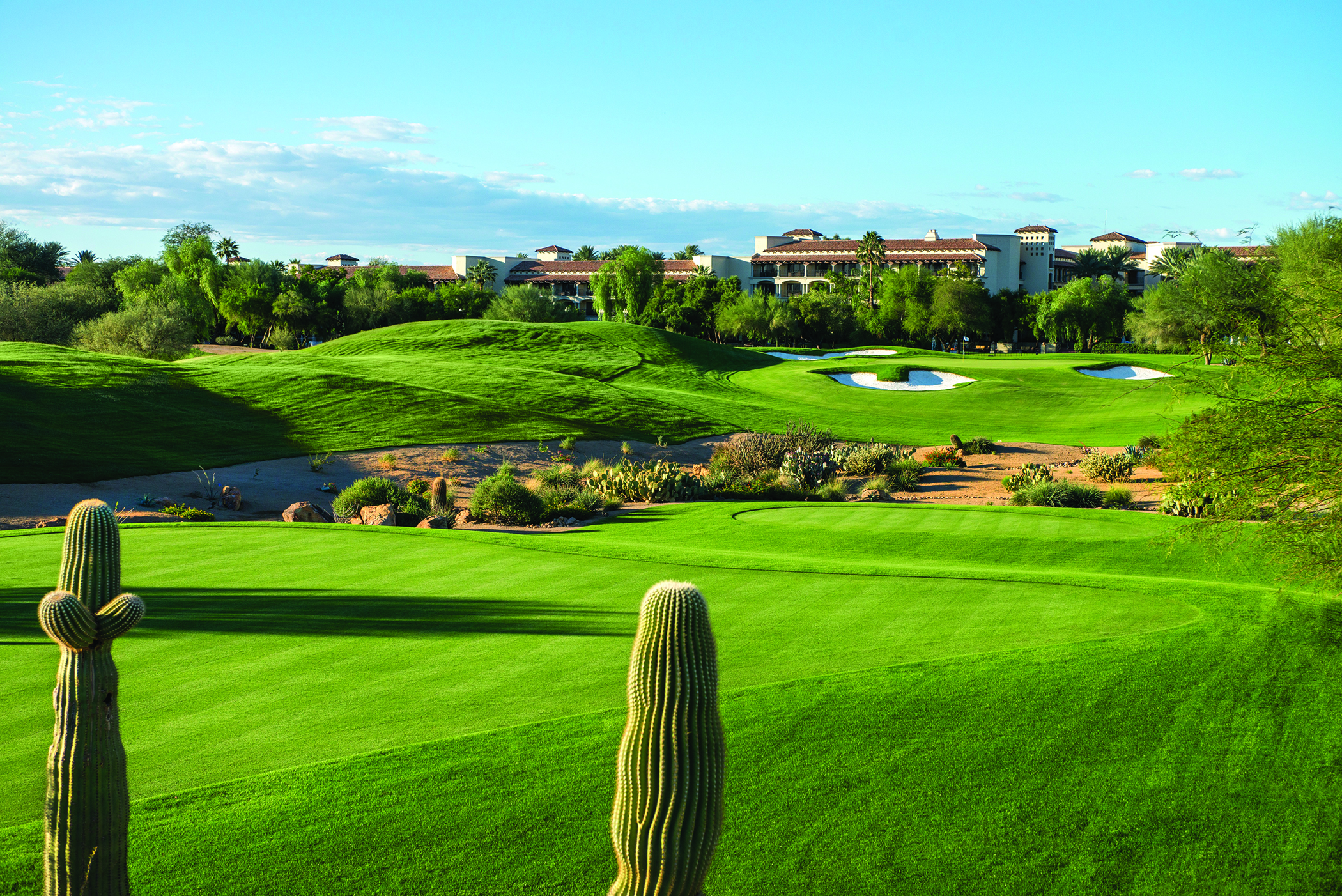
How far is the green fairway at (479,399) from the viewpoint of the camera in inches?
1056

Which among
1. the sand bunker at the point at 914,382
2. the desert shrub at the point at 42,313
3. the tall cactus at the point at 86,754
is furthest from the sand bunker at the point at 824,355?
the tall cactus at the point at 86,754

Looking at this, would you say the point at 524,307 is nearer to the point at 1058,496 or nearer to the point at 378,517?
the point at 378,517

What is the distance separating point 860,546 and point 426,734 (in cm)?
992

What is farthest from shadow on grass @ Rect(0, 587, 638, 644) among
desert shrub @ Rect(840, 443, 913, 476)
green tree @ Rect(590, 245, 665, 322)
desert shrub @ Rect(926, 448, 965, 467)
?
green tree @ Rect(590, 245, 665, 322)

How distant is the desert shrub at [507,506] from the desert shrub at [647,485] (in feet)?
9.42

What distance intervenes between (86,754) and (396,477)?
23.0 metres

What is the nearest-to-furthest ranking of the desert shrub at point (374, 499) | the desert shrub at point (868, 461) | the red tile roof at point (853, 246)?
the desert shrub at point (374, 499)
the desert shrub at point (868, 461)
the red tile roof at point (853, 246)

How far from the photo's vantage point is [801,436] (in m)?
30.1

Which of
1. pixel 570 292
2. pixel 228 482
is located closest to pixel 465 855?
pixel 228 482

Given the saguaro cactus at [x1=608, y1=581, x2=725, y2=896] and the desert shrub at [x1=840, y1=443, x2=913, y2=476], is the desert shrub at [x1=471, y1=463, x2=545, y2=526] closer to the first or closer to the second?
the desert shrub at [x1=840, y1=443, x2=913, y2=476]

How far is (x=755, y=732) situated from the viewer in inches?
244

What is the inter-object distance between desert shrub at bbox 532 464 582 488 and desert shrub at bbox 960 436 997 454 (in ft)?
46.0

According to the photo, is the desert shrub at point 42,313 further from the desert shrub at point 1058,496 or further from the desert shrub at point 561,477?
the desert shrub at point 1058,496

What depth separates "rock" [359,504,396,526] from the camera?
752 inches
